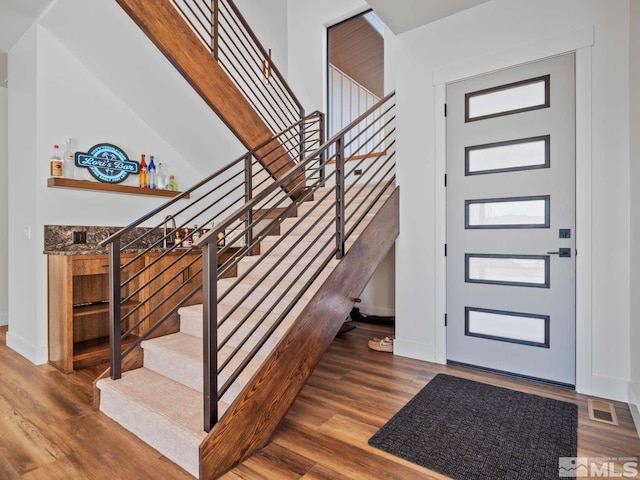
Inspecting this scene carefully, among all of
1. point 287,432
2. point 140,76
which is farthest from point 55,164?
point 287,432

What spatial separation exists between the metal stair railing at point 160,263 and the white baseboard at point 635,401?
2.32m

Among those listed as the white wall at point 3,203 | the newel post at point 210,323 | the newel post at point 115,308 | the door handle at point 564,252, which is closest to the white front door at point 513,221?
the door handle at point 564,252

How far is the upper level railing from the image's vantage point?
3.37 metres

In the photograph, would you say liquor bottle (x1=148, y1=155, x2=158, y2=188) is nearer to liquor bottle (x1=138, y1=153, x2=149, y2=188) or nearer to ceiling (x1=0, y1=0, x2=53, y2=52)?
liquor bottle (x1=138, y1=153, x2=149, y2=188)

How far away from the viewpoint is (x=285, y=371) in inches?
78.8

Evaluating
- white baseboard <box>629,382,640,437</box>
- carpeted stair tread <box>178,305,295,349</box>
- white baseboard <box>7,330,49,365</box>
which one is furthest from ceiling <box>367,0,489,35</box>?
white baseboard <box>7,330,49,365</box>

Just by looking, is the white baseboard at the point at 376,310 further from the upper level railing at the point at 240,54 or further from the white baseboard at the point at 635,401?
the white baseboard at the point at 635,401

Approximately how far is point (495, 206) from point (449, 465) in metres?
1.94

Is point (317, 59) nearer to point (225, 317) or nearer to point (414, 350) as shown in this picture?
point (414, 350)

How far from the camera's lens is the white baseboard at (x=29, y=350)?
10.3ft

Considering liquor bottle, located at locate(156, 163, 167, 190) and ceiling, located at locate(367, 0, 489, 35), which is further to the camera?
liquor bottle, located at locate(156, 163, 167, 190)

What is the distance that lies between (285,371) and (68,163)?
9.51 feet

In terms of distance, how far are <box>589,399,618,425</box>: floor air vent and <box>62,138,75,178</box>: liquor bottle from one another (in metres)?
4.41

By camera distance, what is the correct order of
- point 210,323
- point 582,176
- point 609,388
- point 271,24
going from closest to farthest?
point 210,323 < point 609,388 < point 582,176 < point 271,24
